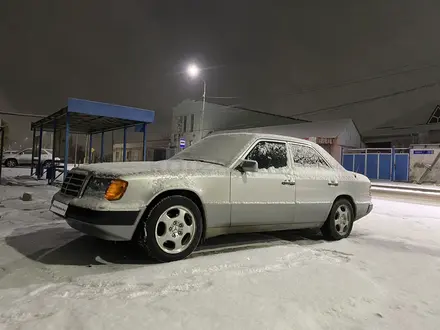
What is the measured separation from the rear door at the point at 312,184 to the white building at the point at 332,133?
26.7m

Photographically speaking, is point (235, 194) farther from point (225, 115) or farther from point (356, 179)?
point (225, 115)

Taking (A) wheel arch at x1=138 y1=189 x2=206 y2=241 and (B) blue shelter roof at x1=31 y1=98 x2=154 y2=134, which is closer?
(A) wheel arch at x1=138 y1=189 x2=206 y2=241

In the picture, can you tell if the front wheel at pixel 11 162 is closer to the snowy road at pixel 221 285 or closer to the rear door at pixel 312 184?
the snowy road at pixel 221 285

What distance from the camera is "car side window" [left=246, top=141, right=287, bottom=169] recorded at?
5.02 meters

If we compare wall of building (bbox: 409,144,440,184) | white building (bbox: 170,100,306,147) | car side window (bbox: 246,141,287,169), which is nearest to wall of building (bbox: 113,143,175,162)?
white building (bbox: 170,100,306,147)

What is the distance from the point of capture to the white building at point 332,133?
32125mm

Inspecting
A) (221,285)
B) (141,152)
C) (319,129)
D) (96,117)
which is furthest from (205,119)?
(221,285)

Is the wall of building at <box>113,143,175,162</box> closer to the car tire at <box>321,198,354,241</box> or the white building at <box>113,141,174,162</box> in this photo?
the white building at <box>113,141,174,162</box>

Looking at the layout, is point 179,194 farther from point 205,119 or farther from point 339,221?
point 205,119

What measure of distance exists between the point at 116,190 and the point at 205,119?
44333mm

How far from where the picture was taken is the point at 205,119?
47.7 m

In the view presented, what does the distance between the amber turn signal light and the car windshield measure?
138 centimetres

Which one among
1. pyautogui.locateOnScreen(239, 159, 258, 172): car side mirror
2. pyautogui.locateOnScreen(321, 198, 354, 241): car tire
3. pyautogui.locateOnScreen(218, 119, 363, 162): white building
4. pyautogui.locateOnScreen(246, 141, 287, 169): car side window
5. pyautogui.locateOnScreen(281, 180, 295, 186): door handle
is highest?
pyautogui.locateOnScreen(218, 119, 363, 162): white building

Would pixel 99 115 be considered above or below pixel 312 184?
above
